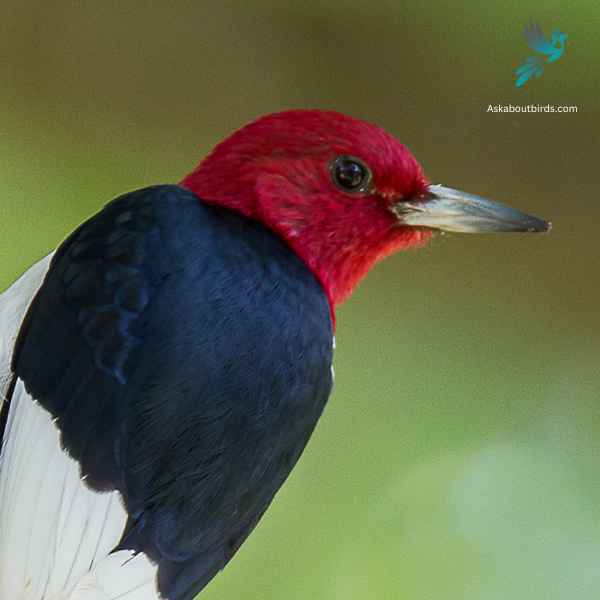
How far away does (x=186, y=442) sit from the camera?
174 centimetres

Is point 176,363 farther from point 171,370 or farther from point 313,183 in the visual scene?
point 313,183

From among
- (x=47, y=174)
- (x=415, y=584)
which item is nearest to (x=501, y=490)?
(x=415, y=584)

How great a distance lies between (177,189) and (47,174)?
0.70 metres

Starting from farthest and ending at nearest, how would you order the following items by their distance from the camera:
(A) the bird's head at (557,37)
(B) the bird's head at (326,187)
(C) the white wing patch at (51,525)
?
(A) the bird's head at (557,37) < (B) the bird's head at (326,187) < (C) the white wing patch at (51,525)

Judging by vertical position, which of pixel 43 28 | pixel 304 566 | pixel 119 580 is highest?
pixel 43 28

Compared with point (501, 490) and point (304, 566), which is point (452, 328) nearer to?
point (501, 490)

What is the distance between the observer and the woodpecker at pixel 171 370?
5.65 feet

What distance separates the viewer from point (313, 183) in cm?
197

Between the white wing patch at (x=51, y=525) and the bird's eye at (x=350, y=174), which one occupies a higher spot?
the bird's eye at (x=350, y=174)

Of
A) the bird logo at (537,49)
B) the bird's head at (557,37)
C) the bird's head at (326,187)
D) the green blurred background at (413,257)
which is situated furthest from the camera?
the green blurred background at (413,257)

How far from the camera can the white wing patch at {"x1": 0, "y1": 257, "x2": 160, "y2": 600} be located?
1672 mm

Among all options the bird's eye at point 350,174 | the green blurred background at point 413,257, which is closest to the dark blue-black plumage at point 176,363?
the bird's eye at point 350,174

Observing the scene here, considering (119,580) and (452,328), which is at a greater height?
(119,580)

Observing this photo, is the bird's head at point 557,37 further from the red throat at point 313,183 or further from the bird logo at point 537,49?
the red throat at point 313,183
